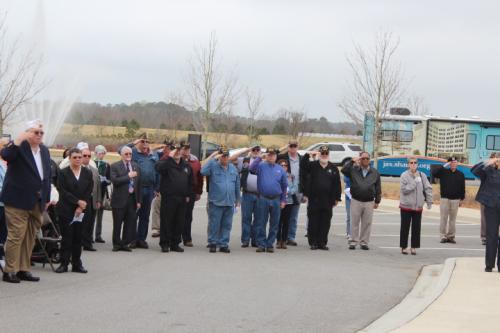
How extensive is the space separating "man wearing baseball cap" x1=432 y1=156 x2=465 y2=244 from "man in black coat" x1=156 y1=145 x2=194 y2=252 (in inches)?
272

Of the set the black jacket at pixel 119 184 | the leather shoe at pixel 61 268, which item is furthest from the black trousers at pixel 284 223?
the leather shoe at pixel 61 268

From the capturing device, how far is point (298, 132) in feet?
250

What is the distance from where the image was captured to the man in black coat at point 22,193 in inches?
425

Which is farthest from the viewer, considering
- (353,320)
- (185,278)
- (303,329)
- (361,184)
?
(361,184)

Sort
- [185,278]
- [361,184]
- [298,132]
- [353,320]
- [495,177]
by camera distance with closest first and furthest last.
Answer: [353,320]
[185,278]
[495,177]
[361,184]
[298,132]

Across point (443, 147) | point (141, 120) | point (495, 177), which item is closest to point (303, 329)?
point (495, 177)

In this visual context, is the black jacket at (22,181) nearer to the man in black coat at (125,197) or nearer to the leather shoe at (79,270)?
the leather shoe at (79,270)

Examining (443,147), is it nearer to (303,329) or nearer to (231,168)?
(231,168)

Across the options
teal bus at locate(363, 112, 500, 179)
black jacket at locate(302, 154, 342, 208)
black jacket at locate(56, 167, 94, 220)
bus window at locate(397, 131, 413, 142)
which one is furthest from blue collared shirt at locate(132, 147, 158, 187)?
bus window at locate(397, 131, 413, 142)

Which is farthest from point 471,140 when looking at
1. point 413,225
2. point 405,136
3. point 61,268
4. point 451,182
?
point 61,268

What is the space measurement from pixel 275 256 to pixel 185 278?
3707mm

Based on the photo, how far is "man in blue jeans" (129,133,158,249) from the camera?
51.9 feet

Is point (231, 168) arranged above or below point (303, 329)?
above

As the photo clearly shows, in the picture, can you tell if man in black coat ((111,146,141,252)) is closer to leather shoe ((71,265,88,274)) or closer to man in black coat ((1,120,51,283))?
leather shoe ((71,265,88,274))
